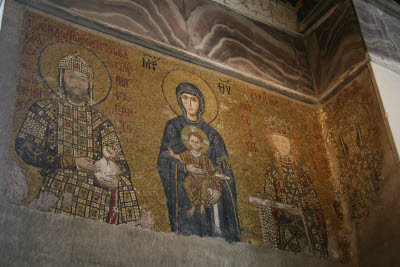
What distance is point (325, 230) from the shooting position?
5.70 metres

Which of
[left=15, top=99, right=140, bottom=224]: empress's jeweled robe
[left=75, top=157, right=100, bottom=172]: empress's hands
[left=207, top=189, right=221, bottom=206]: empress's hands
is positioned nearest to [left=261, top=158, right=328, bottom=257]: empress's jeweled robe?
[left=207, top=189, right=221, bottom=206]: empress's hands

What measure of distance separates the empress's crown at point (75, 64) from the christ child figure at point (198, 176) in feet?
3.81

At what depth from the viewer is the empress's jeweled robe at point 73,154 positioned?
4215mm

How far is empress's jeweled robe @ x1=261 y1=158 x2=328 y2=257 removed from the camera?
5289 millimetres

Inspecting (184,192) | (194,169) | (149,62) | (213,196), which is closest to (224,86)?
(149,62)

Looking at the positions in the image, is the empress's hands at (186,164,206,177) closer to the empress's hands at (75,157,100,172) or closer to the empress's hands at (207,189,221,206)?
the empress's hands at (207,189,221,206)

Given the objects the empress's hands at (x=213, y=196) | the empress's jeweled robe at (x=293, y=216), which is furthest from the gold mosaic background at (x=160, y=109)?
the empress's hands at (x=213, y=196)

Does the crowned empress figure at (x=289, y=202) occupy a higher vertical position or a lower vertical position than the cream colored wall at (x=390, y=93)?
lower

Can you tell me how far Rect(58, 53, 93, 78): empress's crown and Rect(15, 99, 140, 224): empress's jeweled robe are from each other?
434 mm

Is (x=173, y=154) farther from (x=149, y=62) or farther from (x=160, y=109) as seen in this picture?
(x=149, y=62)

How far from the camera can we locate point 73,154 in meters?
4.47

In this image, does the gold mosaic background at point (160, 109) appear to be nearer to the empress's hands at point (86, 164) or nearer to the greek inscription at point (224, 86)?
the greek inscription at point (224, 86)

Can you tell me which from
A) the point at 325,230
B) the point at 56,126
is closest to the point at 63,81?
the point at 56,126

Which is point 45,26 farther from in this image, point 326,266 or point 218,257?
point 326,266
